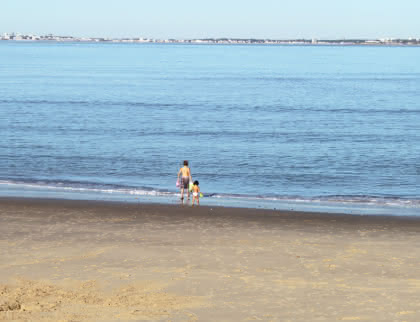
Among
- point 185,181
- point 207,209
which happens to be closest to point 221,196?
point 185,181

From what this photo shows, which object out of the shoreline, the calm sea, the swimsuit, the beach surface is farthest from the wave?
the beach surface

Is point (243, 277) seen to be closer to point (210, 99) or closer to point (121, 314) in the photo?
point (121, 314)

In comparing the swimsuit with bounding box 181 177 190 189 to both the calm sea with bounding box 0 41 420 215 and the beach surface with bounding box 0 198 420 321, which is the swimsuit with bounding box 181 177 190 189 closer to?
the calm sea with bounding box 0 41 420 215

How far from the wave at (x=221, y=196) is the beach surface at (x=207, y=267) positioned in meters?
4.16

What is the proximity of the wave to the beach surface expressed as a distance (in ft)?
13.7

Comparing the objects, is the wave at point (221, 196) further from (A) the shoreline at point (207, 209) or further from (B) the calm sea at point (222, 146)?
(A) the shoreline at point (207, 209)

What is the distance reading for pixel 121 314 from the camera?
1270 cm

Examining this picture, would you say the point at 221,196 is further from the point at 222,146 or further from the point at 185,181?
the point at 222,146

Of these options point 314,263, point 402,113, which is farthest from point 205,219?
point 402,113

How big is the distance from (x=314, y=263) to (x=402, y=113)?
5192cm

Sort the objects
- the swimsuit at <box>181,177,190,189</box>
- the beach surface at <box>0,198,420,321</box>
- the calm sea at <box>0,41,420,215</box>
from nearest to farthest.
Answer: the beach surface at <box>0,198,420,321</box>, the swimsuit at <box>181,177,190,189</box>, the calm sea at <box>0,41,420,215</box>

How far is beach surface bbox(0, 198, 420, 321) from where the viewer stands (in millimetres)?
12969

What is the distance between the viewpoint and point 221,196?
28.5 metres

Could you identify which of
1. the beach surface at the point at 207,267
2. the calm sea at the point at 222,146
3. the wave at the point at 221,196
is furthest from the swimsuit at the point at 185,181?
the beach surface at the point at 207,267
